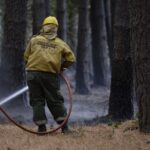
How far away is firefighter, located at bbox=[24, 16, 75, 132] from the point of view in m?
9.62

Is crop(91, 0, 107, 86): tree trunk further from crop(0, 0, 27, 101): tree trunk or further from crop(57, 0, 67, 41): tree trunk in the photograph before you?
crop(0, 0, 27, 101): tree trunk

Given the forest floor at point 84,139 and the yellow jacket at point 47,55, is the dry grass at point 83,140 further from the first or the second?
the yellow jacket at point 47,55

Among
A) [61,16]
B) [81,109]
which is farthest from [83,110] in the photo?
[61,16]

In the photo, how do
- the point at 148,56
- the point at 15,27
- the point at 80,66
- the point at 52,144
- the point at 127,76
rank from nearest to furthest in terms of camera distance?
the point at 52,144 < the point at 148,56 < the point at 127,76 < the point at 15,27 < the point at 80,66

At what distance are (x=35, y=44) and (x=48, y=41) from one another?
0.75 ft

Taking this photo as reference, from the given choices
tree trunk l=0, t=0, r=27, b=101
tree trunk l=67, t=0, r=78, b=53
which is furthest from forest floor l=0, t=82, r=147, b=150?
tree trunk l=67, t=0, r=78, b=53

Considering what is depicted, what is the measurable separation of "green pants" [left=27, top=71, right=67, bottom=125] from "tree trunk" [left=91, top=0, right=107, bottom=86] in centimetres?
1957

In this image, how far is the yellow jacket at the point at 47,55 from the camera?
9602mm

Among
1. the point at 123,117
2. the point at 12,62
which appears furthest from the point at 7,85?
the point at 123,117

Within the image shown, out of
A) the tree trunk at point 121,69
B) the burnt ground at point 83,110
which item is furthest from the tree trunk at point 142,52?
the burnt ground at point 83,110

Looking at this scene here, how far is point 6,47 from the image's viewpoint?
53.1 ft

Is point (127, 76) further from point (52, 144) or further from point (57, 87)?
point (52, 144)

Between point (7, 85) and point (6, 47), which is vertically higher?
point (6, 47)

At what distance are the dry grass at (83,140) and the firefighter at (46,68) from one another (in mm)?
478
